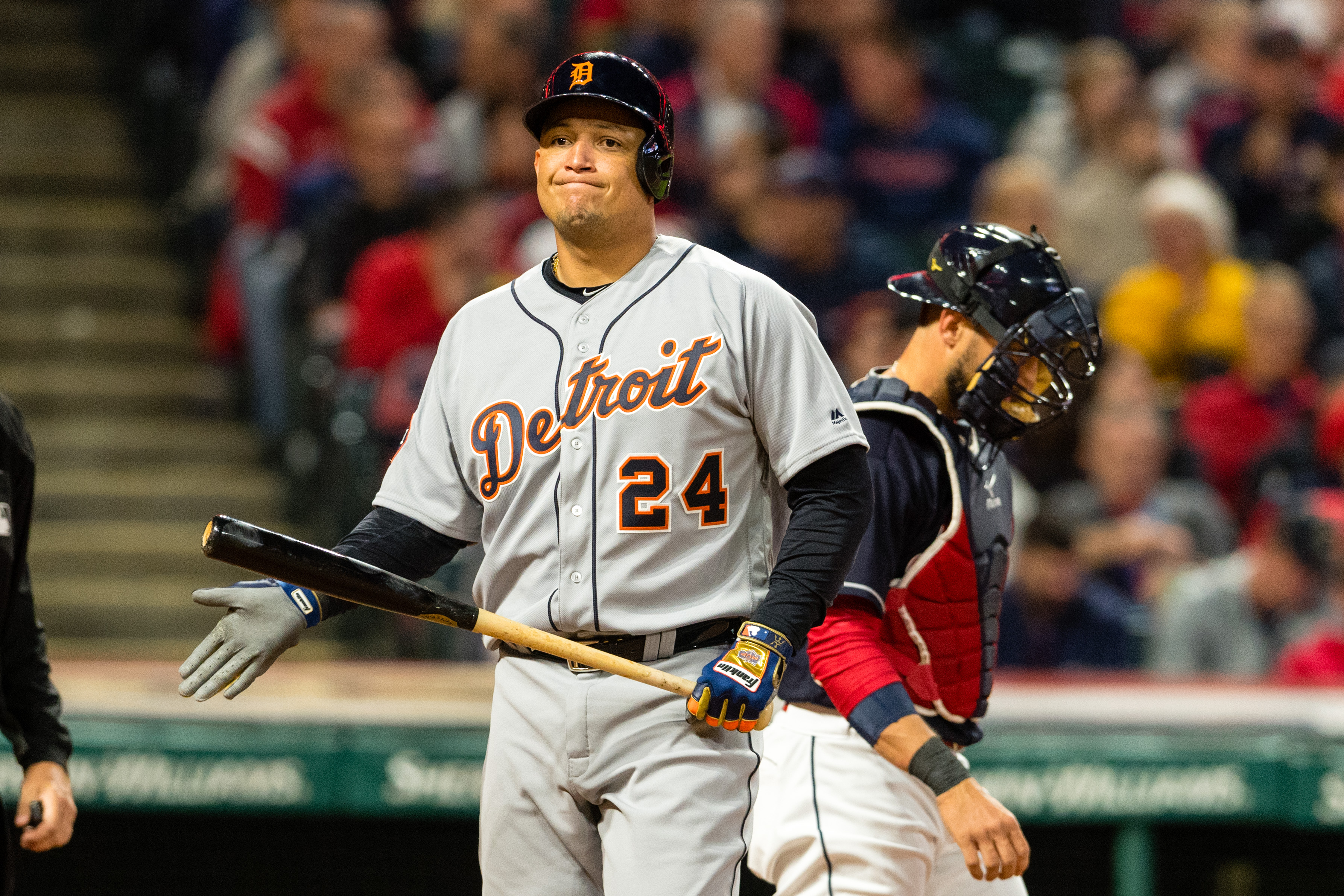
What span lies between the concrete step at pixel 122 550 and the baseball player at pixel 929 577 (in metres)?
4.16

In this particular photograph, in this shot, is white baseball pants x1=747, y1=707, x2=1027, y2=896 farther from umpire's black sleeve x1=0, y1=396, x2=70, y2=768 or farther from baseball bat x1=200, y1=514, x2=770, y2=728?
umpire's black sleeve x1=0, y1=396, x2=70, y2=768

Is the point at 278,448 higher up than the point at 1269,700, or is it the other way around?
the point at 278,448

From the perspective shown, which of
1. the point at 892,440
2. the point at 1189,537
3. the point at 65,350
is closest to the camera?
the point at 892,440

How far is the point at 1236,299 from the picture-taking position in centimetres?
694

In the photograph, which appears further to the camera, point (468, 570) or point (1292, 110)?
point (1292, 110)

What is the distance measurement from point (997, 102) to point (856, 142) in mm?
1468

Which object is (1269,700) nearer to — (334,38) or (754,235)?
(754,235)

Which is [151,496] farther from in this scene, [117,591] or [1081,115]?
[1081,115]

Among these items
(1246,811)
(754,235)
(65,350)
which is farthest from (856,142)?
(1246,811)

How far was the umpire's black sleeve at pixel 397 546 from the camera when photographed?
2580 millimetres

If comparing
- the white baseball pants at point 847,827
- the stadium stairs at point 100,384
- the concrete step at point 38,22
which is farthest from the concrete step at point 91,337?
the white baseball pants at point 847,827

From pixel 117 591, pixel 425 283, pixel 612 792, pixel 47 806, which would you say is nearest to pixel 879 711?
pixel 612 792

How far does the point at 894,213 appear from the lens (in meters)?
7.57

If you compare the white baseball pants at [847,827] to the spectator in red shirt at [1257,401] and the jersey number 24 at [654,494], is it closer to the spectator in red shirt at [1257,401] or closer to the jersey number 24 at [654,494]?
the jersey number 24 at [654,494]
